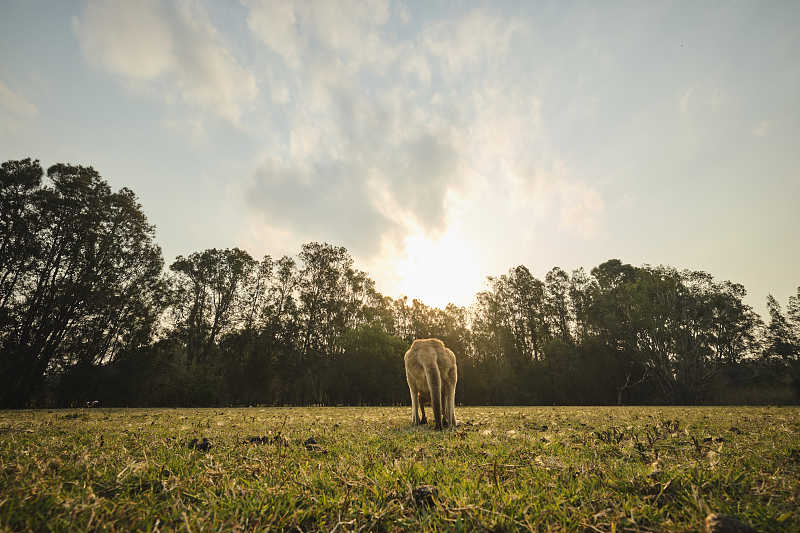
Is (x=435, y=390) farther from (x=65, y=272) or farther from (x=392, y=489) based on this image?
(x=65, y=272)

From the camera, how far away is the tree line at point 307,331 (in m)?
24.2

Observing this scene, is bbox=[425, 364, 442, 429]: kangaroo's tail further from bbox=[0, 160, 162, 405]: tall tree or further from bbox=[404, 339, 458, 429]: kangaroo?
bbox=[0, 160, 162, 405]: tall tree

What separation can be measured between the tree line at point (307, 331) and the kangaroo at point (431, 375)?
3011cm

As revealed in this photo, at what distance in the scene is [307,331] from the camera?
3975 centimetres

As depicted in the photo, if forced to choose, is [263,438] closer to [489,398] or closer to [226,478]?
[226,478]

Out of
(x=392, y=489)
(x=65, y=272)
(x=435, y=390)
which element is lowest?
(x=392, y=489)

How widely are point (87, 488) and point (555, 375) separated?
157 feet

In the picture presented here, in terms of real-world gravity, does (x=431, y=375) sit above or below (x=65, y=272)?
below

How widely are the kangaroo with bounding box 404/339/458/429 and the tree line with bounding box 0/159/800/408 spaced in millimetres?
30113

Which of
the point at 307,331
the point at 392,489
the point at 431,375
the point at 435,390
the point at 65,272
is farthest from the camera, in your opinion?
the point at 307,331

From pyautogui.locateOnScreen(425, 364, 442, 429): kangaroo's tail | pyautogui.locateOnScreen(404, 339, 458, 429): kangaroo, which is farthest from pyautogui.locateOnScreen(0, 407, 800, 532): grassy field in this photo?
pyautogui.locateOnScreen(404, 339, 458, 429): kangaroo

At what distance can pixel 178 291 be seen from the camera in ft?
115

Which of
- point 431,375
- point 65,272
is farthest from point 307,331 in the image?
point 431,375

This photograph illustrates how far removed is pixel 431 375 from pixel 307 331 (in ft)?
116
